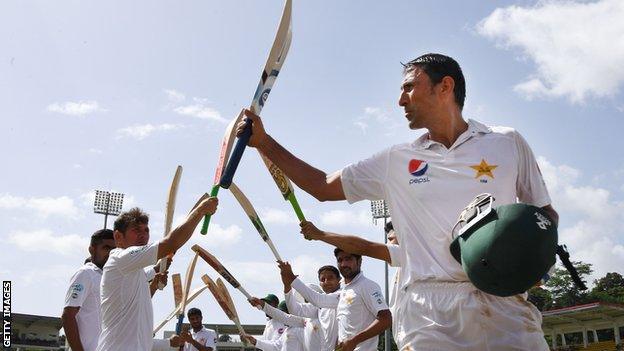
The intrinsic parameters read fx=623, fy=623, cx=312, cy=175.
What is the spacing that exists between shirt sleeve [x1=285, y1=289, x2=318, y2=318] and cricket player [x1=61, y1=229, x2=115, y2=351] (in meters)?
3.51

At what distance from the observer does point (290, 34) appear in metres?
4.29

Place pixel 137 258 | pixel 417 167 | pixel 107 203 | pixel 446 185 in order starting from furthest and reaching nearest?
1. pixel 107 203
2. pixel 137 258
3. pixel 417 167
4. pixel 446 185

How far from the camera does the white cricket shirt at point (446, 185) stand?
278 cm

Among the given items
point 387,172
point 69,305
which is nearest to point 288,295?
point 69,305

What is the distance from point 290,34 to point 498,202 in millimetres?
2104

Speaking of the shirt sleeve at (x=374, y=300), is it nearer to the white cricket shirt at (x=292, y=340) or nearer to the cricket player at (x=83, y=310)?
the cricket player at (x=83, y=310)

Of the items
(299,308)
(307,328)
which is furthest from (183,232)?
(307,328)

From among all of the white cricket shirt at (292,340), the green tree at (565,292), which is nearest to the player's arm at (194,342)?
the white cricket shirt at (292,340)

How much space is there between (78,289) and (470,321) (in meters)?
5.20

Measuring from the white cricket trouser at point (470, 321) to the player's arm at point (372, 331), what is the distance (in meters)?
4.24

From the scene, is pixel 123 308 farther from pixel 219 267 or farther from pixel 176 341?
pixel 219 267

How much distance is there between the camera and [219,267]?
38.8ft

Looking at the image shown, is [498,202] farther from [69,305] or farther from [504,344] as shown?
[69,305]

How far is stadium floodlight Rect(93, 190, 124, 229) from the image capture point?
45188 mm
